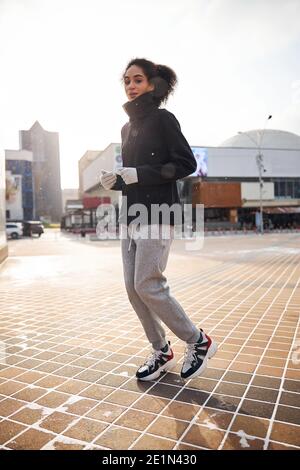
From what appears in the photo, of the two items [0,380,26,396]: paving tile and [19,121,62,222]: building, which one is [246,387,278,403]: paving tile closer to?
[0,380,26,396]: paving tile

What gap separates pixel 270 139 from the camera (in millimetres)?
77562

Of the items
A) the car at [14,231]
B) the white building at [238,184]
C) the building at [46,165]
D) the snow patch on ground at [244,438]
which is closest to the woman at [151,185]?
the snow patch on ground at [244,438]

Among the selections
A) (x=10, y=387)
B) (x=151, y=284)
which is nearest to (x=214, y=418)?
(x=151, y=284)

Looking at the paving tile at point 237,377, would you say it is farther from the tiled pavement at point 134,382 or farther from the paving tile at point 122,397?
the paving tile at point 122,397

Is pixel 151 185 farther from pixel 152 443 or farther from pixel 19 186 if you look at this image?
pixel 19 186

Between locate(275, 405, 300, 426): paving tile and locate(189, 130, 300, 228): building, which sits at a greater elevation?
locate(189, 130, 300, 228): building

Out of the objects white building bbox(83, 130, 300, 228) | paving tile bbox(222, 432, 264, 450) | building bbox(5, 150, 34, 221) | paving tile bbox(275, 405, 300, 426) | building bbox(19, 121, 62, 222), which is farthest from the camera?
building bbox(19, 121, 62, 222)

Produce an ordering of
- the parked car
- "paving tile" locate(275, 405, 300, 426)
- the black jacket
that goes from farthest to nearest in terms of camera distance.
A: the parked car < the black jacket < "paving tile" locate(275, 405, 300, 426)

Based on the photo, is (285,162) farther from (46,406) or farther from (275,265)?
(46,406)

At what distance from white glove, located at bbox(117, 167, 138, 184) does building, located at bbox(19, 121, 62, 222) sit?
11812 cm

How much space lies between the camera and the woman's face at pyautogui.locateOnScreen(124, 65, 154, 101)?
229cm

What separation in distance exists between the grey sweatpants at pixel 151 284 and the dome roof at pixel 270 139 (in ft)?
245

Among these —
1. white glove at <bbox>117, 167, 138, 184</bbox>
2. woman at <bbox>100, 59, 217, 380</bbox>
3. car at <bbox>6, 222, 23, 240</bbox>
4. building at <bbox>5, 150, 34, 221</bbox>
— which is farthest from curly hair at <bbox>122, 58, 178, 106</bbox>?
building at <bbox>5, 150, 34, 221</bbox>
